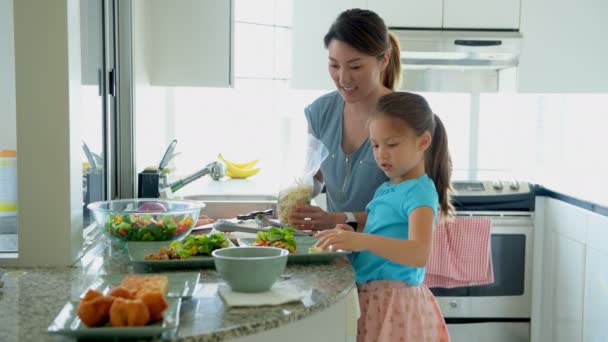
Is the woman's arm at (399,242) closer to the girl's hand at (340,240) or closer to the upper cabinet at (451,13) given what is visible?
the girl's hand at (340,240)

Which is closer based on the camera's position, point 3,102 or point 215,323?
point 215,323

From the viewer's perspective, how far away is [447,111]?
3.89 meters

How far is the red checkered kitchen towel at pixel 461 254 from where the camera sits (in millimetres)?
3039

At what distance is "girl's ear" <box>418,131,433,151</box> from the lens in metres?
1.54

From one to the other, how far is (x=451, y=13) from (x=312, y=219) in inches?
79.4

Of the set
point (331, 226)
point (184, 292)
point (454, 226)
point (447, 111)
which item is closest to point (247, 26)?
point (447, 111)

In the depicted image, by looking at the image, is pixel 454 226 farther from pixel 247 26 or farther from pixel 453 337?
pixel 247 26

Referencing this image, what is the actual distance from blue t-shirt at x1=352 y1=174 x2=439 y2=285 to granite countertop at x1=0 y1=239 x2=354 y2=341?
0.43ft

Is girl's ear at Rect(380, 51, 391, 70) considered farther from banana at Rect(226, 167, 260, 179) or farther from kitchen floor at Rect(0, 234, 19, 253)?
banana at Rect(226, 167, 260, 179)

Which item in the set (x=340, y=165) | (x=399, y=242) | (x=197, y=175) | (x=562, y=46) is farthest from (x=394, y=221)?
(x=562, y=46)

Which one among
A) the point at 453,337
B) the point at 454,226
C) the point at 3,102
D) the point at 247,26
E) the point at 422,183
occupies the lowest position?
the point at 453,337

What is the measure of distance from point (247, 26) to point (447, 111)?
1.21 meters

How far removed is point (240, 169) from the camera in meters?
3.48

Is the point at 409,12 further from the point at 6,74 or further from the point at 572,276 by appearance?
the point at 6,74
